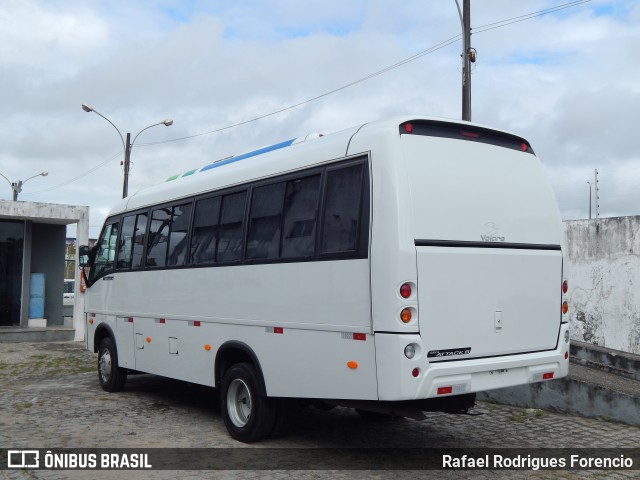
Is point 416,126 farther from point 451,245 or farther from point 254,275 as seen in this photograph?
point 254,275

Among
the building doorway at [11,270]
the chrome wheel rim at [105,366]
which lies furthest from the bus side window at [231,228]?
the building doorway at [11,270]

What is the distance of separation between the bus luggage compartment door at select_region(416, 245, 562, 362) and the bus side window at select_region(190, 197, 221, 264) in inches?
122

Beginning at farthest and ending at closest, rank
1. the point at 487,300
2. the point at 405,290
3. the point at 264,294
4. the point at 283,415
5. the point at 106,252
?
the point at 106,252 → the point at 283,415 → the point at 264,294 → the point at 487,300 → the point at 405,290

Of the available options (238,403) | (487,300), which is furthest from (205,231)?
(487,300)

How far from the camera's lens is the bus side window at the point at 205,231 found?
7.84 metres

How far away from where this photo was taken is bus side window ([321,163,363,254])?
582 centimetres

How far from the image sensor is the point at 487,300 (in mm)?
5867

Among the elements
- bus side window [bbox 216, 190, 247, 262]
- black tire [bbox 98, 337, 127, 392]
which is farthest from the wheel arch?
black tire [bbox 98, 337, 127, 392]

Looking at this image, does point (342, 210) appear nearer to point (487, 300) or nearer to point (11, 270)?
point (487, 300)

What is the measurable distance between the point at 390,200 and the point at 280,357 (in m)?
2.03

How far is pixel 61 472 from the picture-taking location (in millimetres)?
6164

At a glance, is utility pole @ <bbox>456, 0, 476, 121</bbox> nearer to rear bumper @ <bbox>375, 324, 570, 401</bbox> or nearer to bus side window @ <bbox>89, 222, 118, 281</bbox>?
bus side window @ <bbox>89, 222, 118, 281</bbox>

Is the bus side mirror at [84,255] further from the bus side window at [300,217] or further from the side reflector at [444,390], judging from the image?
the side reflector at [444,390]

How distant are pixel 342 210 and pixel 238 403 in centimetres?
269
